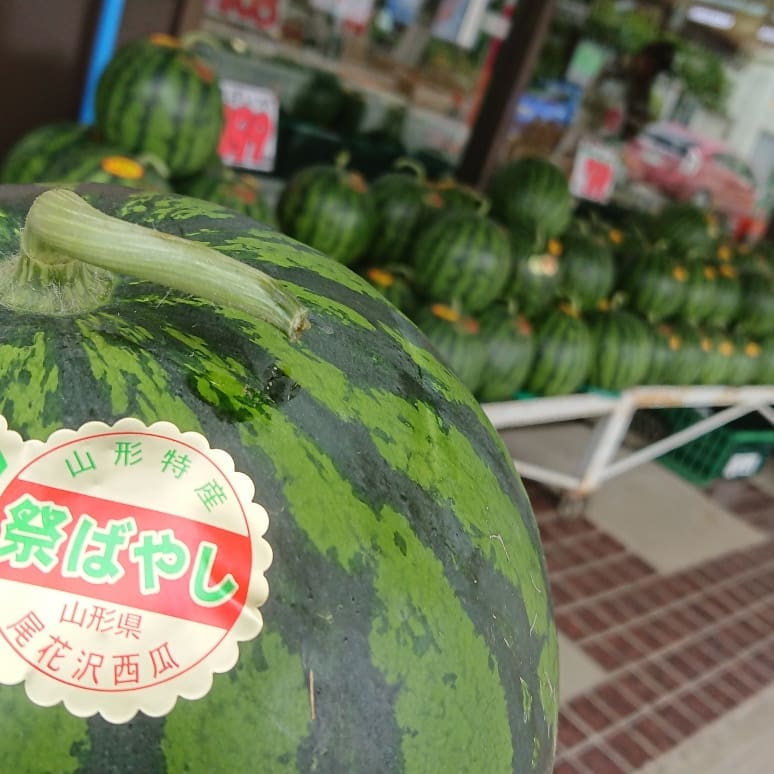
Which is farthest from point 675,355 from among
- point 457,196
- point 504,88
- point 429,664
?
point 429,664

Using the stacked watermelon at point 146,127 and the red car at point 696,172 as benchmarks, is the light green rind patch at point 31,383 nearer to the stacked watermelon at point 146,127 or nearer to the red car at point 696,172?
the stacked watermelon at point 146,127

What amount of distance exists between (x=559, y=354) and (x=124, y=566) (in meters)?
2.22

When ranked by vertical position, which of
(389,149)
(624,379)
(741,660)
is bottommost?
(741,660)

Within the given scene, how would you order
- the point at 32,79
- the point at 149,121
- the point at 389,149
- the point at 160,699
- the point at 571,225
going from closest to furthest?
the point at 160,699, the point at 149,121, the point at 32,79, the point at 571,225, the point at 389,149

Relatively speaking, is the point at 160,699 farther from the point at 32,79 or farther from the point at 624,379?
the point at 624,379

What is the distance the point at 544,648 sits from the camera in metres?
0.66

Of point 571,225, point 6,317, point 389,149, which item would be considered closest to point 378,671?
point 6,317

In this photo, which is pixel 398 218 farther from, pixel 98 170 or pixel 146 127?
pixel 98 170

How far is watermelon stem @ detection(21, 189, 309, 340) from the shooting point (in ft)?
1.55

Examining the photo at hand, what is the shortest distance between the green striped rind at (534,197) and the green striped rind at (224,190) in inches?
41.6

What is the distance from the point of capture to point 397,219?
2391 millimetres

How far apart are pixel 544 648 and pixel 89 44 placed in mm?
2049

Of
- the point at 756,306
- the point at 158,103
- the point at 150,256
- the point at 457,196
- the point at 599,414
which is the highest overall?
the point at 150,256

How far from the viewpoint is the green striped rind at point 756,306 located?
131 inches
